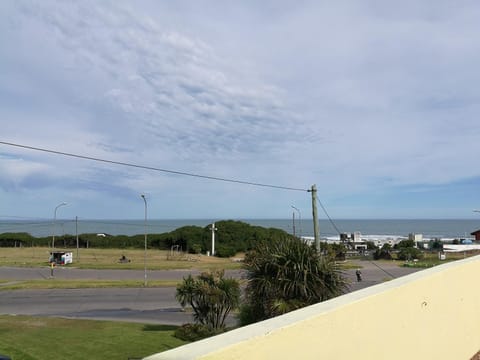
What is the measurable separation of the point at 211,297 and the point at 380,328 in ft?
42.1

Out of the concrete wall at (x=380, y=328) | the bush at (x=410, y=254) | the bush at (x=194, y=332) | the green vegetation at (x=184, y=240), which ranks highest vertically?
the concrete wall at (x=380, y=328)

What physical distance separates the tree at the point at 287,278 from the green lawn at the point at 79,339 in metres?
4.01

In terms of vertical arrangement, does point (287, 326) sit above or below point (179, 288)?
above

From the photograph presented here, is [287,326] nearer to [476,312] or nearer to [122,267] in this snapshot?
[476,312]

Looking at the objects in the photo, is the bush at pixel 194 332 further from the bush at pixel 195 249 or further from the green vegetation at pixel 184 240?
the bush at pixel 195 249

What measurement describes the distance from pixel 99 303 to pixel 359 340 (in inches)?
960

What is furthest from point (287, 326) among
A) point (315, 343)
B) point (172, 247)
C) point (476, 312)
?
point (172, 247)

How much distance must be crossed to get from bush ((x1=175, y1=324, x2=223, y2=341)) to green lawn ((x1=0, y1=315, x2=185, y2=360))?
0.35m

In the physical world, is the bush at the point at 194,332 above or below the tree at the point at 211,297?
below

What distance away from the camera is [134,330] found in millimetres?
16938

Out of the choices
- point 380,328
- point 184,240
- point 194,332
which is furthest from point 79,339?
point 184,240

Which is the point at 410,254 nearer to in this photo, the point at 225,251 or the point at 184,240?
the point at 225,251

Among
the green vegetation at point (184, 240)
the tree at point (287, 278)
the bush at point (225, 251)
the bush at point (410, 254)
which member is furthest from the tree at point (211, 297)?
the bush at point (225, 251)

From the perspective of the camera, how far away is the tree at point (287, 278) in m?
11.3
